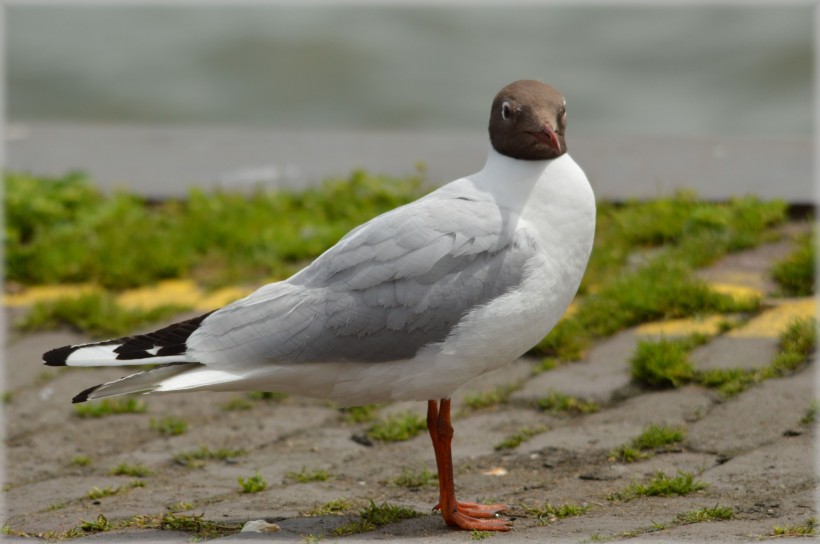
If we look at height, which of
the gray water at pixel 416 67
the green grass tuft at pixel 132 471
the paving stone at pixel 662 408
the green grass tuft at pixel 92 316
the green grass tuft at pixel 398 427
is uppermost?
the gray water at pixel 416 67

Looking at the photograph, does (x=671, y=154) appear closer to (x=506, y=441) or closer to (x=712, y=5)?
(x=506, y=441)

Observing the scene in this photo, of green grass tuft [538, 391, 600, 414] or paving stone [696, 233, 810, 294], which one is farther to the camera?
paving stone [696, 233, 810, 294]

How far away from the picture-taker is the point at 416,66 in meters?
15.5

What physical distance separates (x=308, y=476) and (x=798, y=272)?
8.46 ft

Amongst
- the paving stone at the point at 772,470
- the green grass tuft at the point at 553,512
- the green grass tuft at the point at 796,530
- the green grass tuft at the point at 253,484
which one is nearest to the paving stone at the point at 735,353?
the paving stone at the point at 772,470

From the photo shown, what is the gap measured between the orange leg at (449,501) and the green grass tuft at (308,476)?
59cm

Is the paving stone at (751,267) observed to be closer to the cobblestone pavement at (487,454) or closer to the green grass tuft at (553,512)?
the cobblestone pavement at (487,454)

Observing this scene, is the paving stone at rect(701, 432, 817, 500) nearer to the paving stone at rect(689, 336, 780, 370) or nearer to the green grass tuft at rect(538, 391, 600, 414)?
the paving stone at rect(689, 336, 780, 370)

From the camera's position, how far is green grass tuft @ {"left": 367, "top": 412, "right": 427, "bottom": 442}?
512 cm

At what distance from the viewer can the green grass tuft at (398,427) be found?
201 inches

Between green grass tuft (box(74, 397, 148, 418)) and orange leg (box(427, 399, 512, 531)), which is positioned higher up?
green grass tuft (box(74, 397, 148, 418))

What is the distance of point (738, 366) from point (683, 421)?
44cm

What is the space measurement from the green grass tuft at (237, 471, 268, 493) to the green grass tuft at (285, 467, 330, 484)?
13 cm

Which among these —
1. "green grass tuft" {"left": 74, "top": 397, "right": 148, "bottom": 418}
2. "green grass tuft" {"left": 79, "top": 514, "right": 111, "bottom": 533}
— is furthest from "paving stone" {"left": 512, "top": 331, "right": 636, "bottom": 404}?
"green grass tuft" {"left": 79, "top": 514, "right": 111, "bottom": 533}
